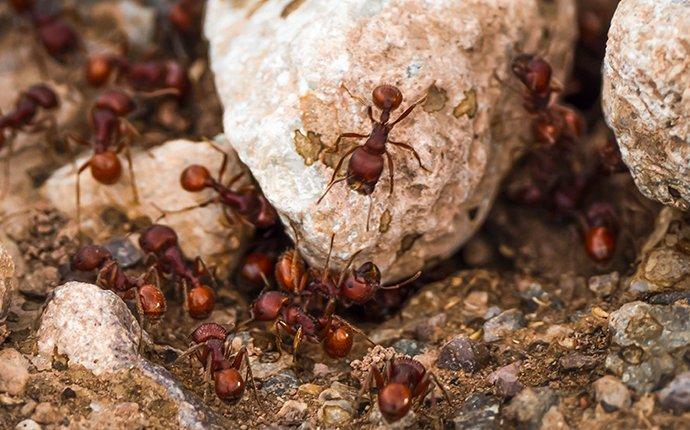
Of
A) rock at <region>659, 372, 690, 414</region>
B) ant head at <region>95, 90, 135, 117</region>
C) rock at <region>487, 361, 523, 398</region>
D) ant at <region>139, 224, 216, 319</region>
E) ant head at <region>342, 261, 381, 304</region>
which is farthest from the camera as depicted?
ant head at <region>95, 90, 135, 117</region>

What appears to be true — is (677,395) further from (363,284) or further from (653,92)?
(363,284)

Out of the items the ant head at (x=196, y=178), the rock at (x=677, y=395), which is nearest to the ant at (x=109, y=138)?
the ant head at (x=196, y=178)

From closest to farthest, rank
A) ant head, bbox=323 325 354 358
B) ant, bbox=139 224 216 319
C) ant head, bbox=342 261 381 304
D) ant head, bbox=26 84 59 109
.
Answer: ant head, bbox=323 325 354 358 → ant head, bbox=342 261 381 304 → ant, bbox=139 224 216 319 → ant head, bbox=26 84 59 109

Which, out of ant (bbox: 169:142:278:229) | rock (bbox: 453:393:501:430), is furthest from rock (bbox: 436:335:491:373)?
ant (bbox: 169:142:278:229)

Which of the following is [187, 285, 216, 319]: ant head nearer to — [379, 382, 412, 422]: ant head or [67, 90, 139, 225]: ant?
[67, 90, 139, 225]: ant

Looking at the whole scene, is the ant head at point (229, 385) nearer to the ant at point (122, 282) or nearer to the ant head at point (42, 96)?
the ant at point (122, 282)

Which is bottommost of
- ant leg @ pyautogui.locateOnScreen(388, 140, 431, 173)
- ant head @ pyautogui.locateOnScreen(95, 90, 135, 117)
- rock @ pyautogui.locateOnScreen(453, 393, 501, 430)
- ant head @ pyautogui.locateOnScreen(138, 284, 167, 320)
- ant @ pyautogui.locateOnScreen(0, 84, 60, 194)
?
ant @ pyautogui.locateOnScreen(0, 84, 60, 194)

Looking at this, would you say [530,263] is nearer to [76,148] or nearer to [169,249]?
[169,249]
